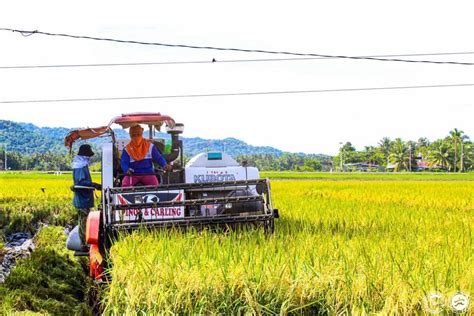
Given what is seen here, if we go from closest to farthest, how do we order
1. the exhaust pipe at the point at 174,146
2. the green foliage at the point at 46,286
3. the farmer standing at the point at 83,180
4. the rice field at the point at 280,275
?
the rice field at the point at 280,275 < the green foliage at the point at 46,286 < the exhaust pipe at the point at 174,146 < the farmer standing at the point at 83,180

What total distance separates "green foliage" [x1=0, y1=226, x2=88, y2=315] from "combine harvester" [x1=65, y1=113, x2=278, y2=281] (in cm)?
47

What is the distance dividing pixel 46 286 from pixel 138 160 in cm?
189

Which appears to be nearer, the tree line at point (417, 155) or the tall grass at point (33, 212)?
the tall grass at point (33, 212)

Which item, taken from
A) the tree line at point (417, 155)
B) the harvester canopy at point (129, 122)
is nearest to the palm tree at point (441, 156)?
the tree line at point (417, 155)

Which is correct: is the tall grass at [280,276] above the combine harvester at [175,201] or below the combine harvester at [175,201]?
below

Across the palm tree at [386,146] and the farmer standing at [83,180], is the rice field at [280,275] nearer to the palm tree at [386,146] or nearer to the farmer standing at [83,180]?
the farmer standing at [83,180]

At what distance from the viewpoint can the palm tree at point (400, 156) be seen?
11162 cm

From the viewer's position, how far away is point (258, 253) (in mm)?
5719

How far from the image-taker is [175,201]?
7.43 m

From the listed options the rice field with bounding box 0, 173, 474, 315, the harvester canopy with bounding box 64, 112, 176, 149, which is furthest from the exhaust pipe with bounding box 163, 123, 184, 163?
the rice field with bounding box 0, 173, 474, 315

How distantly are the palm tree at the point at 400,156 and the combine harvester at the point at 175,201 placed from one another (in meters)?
105

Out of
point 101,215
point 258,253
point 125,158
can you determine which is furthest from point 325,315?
point 125,158

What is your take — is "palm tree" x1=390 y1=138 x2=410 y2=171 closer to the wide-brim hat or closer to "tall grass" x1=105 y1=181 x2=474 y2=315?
the wide-brim hat

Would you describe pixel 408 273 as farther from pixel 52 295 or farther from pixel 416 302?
pixel 52 295
